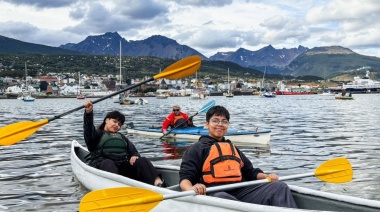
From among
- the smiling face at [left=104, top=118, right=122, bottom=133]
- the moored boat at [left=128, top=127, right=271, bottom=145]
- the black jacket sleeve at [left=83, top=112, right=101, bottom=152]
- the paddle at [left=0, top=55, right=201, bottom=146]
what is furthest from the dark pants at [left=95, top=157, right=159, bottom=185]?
the moored boat at [left=128, top=127, right=271, bottom=145]

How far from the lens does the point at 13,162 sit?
40.5 ft

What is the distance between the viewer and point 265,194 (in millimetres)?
5125

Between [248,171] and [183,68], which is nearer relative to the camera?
[248,171]

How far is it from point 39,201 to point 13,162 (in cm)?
499

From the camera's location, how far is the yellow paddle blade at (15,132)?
8.62 metres

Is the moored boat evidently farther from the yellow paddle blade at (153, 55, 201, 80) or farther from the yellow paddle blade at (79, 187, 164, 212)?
the yellow paddle blade at (79, 187, 164, 212)

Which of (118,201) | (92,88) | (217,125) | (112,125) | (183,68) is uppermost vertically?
(183,68)

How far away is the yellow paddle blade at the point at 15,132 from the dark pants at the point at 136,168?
2.04 metres

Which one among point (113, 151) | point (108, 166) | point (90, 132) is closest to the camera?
point (108, 166)

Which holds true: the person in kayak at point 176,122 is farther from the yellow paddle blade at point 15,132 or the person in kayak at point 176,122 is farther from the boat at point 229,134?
the yellow paddle blade at point 15,132

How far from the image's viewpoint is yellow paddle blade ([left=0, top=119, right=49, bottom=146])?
28.3 feet

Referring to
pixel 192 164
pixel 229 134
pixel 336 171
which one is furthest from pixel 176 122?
pixel 192 164

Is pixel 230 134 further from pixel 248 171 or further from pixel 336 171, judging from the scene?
pixel 248 171

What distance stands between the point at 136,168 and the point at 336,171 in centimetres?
352
